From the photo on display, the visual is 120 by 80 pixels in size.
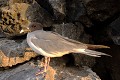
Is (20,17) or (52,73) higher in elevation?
(20,17)

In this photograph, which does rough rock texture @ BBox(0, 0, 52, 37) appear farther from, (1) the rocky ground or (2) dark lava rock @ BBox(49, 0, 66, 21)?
(2) dark lava rock @ BBox(49, 0, 66, 21)

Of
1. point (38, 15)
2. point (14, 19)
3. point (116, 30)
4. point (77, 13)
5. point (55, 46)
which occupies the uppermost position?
point (77, 13)

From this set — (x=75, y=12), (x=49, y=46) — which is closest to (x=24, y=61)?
(x=49, y=46)

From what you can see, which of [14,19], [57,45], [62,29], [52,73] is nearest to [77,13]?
[62,29]

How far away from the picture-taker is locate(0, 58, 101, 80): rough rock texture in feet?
30.3

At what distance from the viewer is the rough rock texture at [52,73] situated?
9.25 metres

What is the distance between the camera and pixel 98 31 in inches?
443

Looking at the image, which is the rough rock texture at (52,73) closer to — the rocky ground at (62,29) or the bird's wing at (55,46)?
the rocky ground at (62,29)

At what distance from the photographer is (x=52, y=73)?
9.31 meters

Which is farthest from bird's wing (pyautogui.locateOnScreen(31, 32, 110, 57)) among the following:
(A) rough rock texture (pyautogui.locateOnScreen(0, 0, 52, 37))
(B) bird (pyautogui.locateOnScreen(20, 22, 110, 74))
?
(A) rough rock texture (pyautogui.locateOnScreen(0, 0, 52, 37))

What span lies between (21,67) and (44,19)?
1.80 m

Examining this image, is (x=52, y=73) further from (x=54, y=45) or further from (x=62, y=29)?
(x=62, y=29)

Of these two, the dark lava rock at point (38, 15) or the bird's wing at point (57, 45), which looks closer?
the bird's wing at point (57, 45)

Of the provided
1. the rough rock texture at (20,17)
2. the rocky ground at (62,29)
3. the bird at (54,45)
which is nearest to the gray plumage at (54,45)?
the bird at (54,45)
